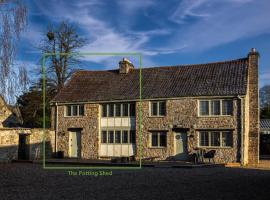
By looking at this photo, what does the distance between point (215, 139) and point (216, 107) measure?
2.31m

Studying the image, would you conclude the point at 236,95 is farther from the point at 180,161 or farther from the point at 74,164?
the point at 74,164

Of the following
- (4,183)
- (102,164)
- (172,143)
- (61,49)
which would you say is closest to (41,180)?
(4,183)

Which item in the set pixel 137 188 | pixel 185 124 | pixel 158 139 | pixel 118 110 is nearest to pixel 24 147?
pixel 118 110

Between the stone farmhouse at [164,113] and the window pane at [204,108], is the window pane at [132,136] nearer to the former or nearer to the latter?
the stone farmhouse at [164,113]

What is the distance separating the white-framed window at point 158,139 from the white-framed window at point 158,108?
1409mm

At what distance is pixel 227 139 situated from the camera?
2833cm

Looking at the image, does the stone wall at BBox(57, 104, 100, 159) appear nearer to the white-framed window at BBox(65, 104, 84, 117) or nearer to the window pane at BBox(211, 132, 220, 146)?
the white-framed window at BBox(65, 104, 84, 117)

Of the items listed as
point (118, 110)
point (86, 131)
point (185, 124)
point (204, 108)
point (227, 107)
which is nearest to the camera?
point (227, 107)

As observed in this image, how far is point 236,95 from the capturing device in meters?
28.0

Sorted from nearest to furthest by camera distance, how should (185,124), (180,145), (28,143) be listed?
(185,124), (180,145), (28,143)

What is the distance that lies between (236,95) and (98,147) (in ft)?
38.9

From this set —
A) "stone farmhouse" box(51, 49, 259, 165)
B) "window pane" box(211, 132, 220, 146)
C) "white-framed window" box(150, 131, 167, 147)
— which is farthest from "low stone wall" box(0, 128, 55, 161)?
"window pane" box(211, 132, 220, 146)

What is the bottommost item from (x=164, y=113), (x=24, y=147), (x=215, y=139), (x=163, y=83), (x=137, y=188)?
(x=137, y=188)

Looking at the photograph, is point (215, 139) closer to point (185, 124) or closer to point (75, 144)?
point (185, 124)
